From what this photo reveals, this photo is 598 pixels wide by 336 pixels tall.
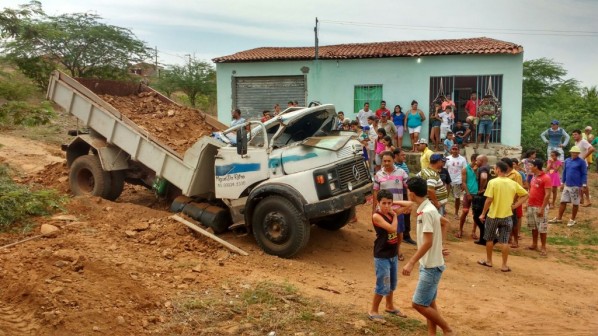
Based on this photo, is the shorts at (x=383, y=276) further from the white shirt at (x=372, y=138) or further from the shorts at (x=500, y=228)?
the white shirt at (x=372, y=138)

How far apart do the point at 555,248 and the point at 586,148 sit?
179 inches

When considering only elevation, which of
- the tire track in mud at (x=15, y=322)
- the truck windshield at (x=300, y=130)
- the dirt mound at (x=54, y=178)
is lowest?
the tire track in mud at (x=15, y=322)

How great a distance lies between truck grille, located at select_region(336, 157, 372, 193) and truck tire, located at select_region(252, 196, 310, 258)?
0.76 meters

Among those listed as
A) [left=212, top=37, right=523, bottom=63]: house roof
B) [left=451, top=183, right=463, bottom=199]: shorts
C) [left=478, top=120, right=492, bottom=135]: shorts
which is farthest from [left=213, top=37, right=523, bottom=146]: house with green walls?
[left=451, top=183, right=463, bottom=199]: shorts

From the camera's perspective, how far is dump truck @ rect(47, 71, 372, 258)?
737cm

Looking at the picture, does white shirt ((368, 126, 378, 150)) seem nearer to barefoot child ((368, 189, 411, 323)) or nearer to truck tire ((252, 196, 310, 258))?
truck tire ((252, 196, 310, 258))

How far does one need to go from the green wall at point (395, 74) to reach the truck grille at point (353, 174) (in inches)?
366

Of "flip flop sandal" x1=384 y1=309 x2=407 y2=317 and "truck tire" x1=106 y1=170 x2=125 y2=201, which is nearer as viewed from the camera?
"flip flop sandal" x1=384 y1=309 x2=407 y2=317

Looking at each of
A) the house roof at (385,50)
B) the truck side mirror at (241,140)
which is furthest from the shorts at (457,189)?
the house roof at (385,50)

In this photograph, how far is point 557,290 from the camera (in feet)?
23.5

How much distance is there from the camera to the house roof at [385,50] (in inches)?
636

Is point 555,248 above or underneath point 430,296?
underneath

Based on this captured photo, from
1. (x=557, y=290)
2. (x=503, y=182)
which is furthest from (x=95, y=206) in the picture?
(x=557, y=290)

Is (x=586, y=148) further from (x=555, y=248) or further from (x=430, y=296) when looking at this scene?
(x=430, y=296)
